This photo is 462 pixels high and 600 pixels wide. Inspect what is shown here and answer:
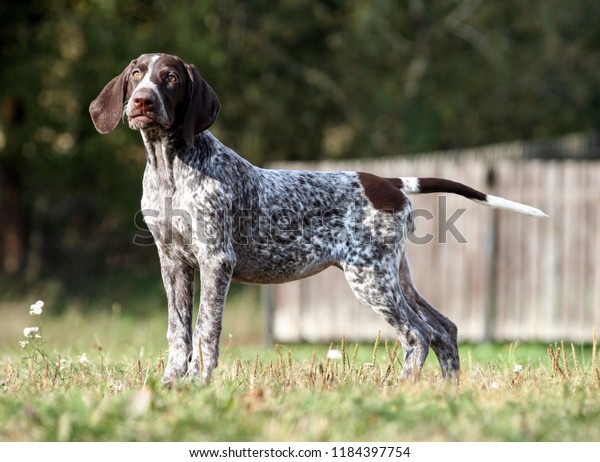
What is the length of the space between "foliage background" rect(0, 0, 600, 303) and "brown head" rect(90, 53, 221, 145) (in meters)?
10.6

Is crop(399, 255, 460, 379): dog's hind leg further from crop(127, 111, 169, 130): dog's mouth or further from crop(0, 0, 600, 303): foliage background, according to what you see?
crop(0, 0, 600, 303): foliage background

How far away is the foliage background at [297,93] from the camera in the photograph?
53.1 feet

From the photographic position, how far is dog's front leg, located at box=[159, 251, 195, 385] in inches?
217

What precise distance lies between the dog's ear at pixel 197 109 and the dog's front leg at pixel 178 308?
0.77 metres

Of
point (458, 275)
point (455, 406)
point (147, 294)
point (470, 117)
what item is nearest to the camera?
point (455, 406)

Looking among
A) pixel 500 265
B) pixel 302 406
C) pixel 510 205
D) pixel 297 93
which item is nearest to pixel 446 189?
pixel 510 205

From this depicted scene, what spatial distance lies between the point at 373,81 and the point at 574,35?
482 cm

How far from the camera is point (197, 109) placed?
527 cm

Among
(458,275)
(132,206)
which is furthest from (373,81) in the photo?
(458,275)

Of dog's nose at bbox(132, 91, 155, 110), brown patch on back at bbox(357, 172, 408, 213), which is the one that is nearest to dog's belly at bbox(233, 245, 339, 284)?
brown patch on back at bbox(357, 172, 408, 213)

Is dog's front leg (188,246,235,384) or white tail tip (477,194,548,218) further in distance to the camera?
white tail tip (477,194,548,218)

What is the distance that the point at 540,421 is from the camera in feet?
13.8

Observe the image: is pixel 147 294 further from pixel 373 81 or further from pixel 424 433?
pixel 424 433

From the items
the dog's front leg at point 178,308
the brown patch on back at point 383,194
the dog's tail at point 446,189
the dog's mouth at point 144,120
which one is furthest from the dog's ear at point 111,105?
the dog's tail at point 446,189
